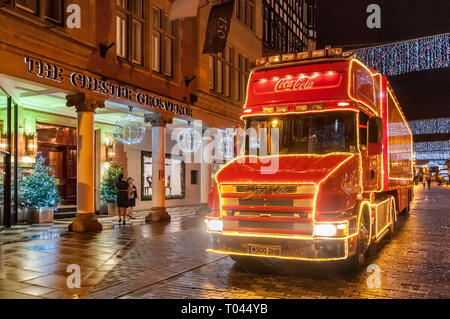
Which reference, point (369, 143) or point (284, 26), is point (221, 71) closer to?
point (369, 143)

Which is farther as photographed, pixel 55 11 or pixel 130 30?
pixel 130 30

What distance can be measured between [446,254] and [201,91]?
1240 centimetres

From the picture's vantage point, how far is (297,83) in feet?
27.6

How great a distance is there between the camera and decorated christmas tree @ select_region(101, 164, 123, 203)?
1850 cm

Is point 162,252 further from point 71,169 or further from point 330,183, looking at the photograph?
point 71,169

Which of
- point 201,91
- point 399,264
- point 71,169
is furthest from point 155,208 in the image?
point 399,264

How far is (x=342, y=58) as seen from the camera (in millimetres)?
8359

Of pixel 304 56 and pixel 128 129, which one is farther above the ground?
pixel 304 56

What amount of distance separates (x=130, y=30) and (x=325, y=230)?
1152 cm

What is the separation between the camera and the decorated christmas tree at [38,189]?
15062 mm

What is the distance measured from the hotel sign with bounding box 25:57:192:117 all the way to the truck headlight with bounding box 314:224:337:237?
27.7 ft

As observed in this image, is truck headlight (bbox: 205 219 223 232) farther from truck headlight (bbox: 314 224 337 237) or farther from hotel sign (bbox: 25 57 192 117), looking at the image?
hotel sign (bbox: 25 57 192 117)

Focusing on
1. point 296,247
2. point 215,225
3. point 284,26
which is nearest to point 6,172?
point 215,225

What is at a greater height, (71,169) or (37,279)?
(71,169)
